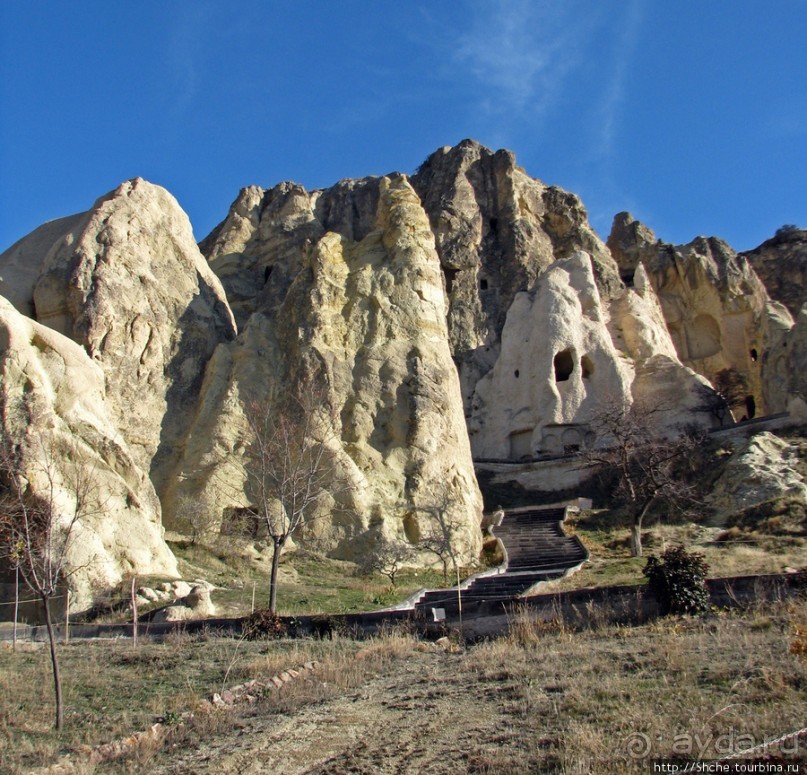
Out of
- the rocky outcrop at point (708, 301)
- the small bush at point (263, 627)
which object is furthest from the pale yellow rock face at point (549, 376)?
the small bush at point (263, 627)

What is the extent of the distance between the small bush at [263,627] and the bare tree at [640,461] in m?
14.6

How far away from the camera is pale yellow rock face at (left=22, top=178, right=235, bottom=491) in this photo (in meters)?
26.8

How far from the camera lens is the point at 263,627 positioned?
13547 mm

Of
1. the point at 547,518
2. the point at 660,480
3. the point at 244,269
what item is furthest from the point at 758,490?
the point at 244,269

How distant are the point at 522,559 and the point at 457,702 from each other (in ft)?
57.8

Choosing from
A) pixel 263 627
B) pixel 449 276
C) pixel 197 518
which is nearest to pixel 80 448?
pixel 197 518

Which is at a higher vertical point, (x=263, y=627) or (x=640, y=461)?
(x=640, y=461)

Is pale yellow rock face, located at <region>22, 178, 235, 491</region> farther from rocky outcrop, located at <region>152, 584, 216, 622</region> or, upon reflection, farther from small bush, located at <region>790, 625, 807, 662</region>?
small bush, located at <region>790, 625, 807, 662</region>

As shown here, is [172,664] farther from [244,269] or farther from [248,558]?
[244,269]

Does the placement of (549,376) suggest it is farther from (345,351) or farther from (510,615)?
(510,615)

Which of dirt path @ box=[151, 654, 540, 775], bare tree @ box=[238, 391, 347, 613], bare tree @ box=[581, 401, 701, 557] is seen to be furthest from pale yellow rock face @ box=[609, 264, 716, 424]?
dirt path @ box=[151, 654, 540, 775]

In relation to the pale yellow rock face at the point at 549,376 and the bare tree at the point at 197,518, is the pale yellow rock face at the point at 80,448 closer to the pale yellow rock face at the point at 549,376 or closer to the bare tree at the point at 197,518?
the bare tree at the point at 197,518

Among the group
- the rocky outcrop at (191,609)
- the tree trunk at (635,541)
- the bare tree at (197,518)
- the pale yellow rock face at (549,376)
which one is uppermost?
the pale yellow rock face at (549,376)

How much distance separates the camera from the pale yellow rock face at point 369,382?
2548 centimetres
